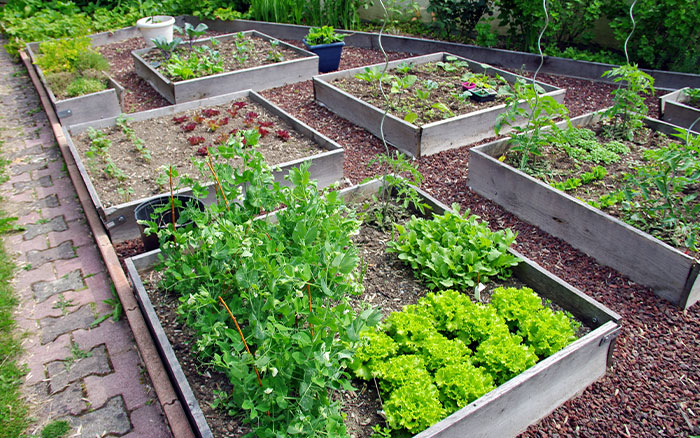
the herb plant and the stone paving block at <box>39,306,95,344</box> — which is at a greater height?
the herb plant

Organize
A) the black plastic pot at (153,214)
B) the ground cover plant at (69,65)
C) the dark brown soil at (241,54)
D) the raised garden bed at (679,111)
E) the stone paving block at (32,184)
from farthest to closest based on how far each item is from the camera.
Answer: the dark brown soil at (241,54) → the ground cover plant at (69,65) → the raised garden bed at (679,111) → the stone paving block at (32,184) → the black plastic pot at (153,214)

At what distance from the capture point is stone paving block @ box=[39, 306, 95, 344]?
303 cm

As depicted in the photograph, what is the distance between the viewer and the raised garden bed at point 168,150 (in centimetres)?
384

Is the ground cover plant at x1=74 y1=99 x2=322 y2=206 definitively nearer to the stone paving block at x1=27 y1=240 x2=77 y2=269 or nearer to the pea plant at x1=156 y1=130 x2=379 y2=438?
the stone paving block at x1=27 y1=240 x2=77 y2=269

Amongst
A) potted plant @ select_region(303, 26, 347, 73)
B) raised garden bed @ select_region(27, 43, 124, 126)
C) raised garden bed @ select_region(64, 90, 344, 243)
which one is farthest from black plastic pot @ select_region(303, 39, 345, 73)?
raised garden bed @ select_region(27, 43, 124, 126)

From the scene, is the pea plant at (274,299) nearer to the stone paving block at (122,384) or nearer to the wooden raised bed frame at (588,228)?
the stone paving block at (122,384)

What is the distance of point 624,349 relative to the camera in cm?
278

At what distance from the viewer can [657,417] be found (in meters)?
2.43

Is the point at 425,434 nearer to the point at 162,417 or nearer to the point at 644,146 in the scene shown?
the point at 162,417

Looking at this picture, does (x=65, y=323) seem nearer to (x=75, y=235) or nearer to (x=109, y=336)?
(x=109, y=336)

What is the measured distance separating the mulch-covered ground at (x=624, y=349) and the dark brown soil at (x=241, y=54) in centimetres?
284

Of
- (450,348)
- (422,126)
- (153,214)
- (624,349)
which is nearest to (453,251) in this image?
(450,348)

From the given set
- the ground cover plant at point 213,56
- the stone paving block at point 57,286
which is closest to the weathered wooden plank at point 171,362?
the stone paving block at point 57,286

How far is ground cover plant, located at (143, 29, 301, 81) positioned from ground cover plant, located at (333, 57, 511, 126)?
137 cm
